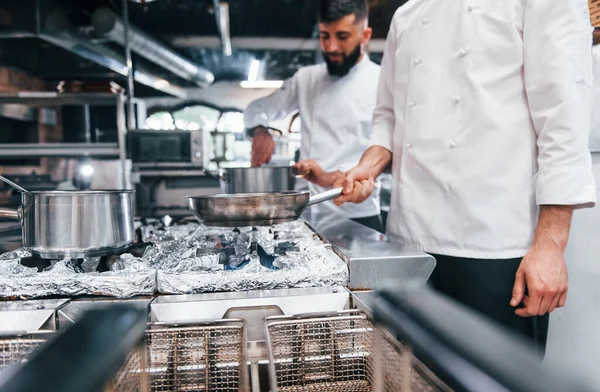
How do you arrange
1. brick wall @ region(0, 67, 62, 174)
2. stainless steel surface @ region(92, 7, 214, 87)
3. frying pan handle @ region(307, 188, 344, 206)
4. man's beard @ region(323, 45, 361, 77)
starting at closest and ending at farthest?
frying pan handle @ region(307, 188, 344, 206)
man's beard @ region(323, 45, 361, 77)
stainless steel surface @ region(92, 7, 214, 87)
brick wall @ region(0, 67, 62, 174)

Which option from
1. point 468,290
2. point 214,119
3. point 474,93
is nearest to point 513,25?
point 474,93

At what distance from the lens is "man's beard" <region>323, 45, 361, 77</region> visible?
214cm

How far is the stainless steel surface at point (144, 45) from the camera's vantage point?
374 cm

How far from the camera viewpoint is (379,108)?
5.02 feet

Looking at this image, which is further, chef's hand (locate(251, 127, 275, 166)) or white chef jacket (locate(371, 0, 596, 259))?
chef's hand (locate(251, 127, 275, 166))

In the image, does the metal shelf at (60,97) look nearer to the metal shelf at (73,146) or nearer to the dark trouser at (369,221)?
the metal shelf at (73,146)

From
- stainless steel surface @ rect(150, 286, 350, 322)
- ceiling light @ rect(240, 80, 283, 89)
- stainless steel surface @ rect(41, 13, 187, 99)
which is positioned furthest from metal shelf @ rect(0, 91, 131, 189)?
ceiling light @ rect(240, 80, 283, 89)

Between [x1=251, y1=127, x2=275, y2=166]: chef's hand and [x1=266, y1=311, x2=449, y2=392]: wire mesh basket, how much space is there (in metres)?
1.65

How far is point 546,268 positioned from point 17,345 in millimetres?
972

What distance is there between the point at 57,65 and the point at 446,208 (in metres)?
4.97

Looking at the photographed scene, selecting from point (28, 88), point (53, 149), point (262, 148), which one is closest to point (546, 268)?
point (262, 148)

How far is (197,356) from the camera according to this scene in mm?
662

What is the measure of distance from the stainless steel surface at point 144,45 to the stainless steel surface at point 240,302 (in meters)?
3.71

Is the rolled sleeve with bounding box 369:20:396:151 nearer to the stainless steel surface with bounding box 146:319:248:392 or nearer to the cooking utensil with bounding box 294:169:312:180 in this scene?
the cooking utensil with bounding box 294:169:312:180
